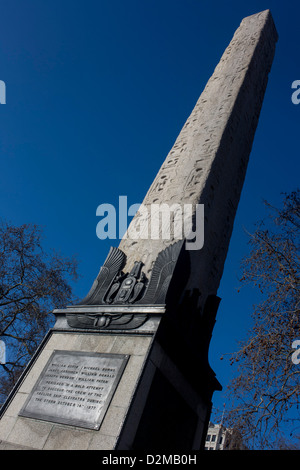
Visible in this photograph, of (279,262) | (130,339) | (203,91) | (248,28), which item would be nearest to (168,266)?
(130,339)

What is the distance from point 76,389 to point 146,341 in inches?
30.3

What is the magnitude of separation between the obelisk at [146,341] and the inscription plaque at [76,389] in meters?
0.01

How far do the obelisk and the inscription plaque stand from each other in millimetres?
11

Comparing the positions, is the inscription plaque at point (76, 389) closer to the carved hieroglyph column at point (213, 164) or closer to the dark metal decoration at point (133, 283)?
the dark metal decoration at point (133, 283)

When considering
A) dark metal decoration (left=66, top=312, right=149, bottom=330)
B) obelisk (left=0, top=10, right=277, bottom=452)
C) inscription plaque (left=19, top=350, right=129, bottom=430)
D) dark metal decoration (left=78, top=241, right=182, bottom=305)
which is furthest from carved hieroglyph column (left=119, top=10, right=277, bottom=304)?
inscription plaque (left=19, top=350, right=129, bottom=430)

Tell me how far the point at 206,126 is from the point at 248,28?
18.9 feet

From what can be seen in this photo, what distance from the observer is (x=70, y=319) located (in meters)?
4.25

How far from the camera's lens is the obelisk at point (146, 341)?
3.23 metres

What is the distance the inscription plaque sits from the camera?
10.6ft

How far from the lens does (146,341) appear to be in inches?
139

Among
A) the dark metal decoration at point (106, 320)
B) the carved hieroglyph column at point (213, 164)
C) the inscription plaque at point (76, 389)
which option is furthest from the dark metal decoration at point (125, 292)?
the inscription plaque at point (76, 389)

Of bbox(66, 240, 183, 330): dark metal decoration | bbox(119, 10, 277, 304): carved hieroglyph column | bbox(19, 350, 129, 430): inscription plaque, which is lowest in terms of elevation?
bbox(19, 350, 129, 430): inscription plaque

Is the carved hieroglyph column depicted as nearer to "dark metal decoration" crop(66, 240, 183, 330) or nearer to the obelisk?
the obelisk

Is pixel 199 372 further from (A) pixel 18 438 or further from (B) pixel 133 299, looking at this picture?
(A) pixel 18 438
